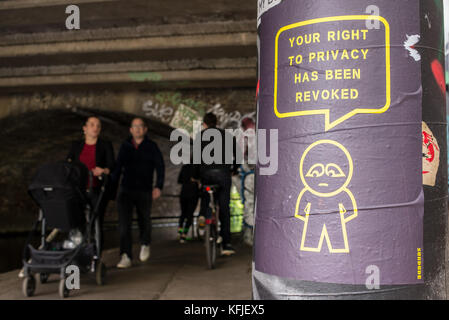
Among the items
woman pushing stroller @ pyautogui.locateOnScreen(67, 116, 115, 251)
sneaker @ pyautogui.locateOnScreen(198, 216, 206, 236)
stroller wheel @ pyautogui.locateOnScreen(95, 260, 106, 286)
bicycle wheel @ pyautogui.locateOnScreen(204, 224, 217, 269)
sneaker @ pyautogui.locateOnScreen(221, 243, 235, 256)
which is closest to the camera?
stroller wheel @ pyautogui.locateOnScreen(95, 260, 106, 286)

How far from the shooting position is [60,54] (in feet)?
25.3

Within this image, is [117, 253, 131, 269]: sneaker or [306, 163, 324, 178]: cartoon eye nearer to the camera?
[306, 163, 324, 178]: cartoon eye

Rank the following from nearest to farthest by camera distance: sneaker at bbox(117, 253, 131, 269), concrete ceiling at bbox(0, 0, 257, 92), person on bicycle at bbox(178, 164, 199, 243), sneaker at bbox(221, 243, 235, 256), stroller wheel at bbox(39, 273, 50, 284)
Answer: stroller wheel at bbox(39, 273, 50, 284), sneaker at bbox(117, 253, 131, 269), concrete ceiling at bbox(0, 0, 257, 92), sneaker at bbox(221, 243, 235, 256), person on bicycle at bbox(178, 164, 199, 243)

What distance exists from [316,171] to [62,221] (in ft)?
11.9

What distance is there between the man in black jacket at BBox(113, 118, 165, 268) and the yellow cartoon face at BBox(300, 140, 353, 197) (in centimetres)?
437

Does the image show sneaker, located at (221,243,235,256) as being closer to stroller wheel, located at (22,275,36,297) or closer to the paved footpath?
the paved footpath

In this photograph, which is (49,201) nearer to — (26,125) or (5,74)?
(5,74)

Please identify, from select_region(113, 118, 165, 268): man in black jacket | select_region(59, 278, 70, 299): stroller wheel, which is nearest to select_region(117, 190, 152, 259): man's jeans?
select_region(113, 118, 165, 268): man in black jacket

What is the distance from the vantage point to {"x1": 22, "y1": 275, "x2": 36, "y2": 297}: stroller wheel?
13.8 ft

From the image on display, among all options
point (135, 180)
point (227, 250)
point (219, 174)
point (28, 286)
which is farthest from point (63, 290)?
point (227, 250)

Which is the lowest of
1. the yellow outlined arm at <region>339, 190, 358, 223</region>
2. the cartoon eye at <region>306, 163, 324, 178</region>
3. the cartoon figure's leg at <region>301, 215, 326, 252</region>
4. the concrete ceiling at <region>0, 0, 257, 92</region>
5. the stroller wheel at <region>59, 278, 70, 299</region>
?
the stroller wheel at <region>59, 278, 70, 299</region>

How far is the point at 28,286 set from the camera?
4.24 meters

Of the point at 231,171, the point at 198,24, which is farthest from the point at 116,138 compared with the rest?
the point at 231,171
